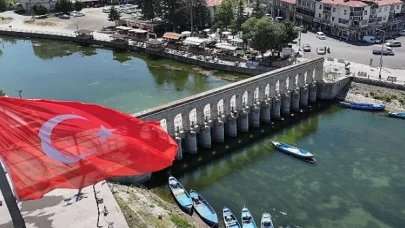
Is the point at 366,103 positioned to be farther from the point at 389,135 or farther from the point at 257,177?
the point at 257,177

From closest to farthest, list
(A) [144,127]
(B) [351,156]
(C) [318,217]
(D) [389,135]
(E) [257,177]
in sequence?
(A) [144,127] < (C) [318,217] < (E) [257,177] < (B) [351,156] < (D) [389,135]

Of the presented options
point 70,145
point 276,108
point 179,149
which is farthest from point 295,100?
point 70,145

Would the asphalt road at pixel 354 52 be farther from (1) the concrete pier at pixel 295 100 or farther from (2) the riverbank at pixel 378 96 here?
(1) the concrete pier at pixel 295 100

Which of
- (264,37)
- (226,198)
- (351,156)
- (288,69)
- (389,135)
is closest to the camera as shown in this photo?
(226,198)

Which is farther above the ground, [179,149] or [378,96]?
[378,96]

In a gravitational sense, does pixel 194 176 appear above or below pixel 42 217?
below

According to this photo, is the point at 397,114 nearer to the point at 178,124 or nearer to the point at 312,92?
the point at 312,92

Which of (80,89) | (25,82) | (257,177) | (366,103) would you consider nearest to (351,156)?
(257,177)
